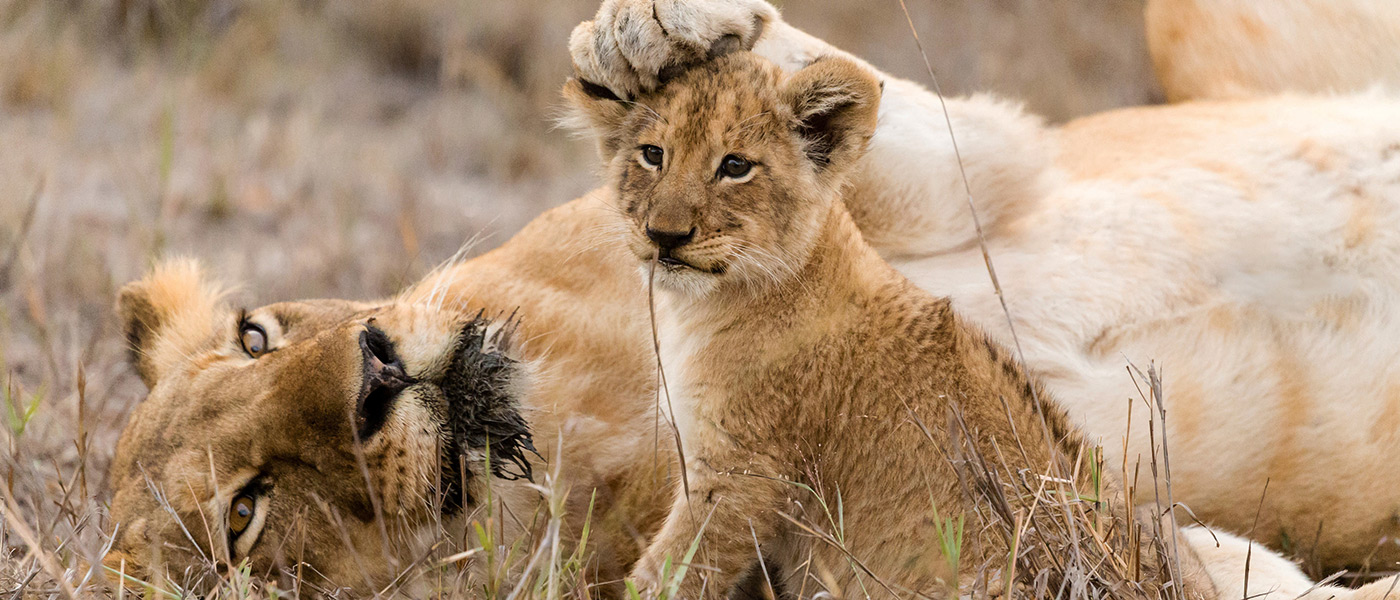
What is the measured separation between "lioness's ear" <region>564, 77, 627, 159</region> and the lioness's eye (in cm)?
14

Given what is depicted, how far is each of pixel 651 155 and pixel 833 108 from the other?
31cm

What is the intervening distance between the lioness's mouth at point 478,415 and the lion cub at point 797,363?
0.35 m

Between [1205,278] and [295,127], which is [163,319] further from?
[295,127]

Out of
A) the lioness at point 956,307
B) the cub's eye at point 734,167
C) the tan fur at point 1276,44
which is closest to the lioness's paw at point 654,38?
the lioness at point 956,307

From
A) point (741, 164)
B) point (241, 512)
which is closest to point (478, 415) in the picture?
point (241, 512)

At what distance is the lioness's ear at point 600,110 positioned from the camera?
2.13 meters

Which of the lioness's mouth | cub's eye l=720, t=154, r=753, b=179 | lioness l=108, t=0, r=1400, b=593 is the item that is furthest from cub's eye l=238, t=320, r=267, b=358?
cub's eye l=720, t=154, r=753, b=179

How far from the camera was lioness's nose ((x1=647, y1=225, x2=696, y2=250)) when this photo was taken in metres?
1.84

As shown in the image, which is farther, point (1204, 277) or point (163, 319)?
point (163, 319)

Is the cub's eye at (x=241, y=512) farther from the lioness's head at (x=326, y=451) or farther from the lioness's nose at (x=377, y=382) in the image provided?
the lioness's nose at (x=377, y=382)

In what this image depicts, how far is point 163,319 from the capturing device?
2.71m

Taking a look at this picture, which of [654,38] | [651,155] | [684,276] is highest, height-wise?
[654,38]

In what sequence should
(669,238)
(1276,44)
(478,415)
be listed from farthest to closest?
1. (1276,44)
2. (478,415)
3. (669,238)

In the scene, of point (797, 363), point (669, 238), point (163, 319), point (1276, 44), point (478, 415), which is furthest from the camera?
point (1276, 44)
